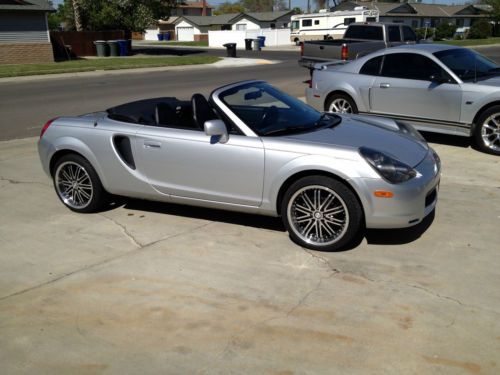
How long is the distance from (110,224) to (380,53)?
5700mm

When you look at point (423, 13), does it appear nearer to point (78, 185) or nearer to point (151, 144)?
point (78, 185)

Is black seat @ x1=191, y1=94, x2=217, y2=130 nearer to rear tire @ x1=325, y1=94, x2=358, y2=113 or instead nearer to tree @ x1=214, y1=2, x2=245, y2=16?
rear tire @ x1=325, y1=94, x2=358, y2=113

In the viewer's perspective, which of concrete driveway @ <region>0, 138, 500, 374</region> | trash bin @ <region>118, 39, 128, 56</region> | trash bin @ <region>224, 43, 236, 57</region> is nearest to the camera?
concrete driveway @ <region>0, 138, 500, 374</region>

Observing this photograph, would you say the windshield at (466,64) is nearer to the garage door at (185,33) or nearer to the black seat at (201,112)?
the black seat at (201,112)

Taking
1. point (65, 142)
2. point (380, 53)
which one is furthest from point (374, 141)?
point (380, 53)

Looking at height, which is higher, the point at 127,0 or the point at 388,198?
the point at 127,0

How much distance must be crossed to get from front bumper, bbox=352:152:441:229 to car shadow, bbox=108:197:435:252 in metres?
0.36

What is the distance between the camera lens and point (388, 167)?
14.9 ft

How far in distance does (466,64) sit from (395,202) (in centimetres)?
497

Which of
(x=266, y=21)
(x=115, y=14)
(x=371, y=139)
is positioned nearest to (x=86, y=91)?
(x=371, y=139)

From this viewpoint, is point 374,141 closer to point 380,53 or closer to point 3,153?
point 380,53

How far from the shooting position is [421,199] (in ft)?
15.0

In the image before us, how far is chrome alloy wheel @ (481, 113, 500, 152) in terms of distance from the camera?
774 cm

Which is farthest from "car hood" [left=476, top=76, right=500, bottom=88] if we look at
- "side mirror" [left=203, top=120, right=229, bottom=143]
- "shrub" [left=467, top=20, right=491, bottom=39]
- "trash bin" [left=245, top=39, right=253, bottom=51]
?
"shrub" [left=467, top=20, right=491, bottom=39]
